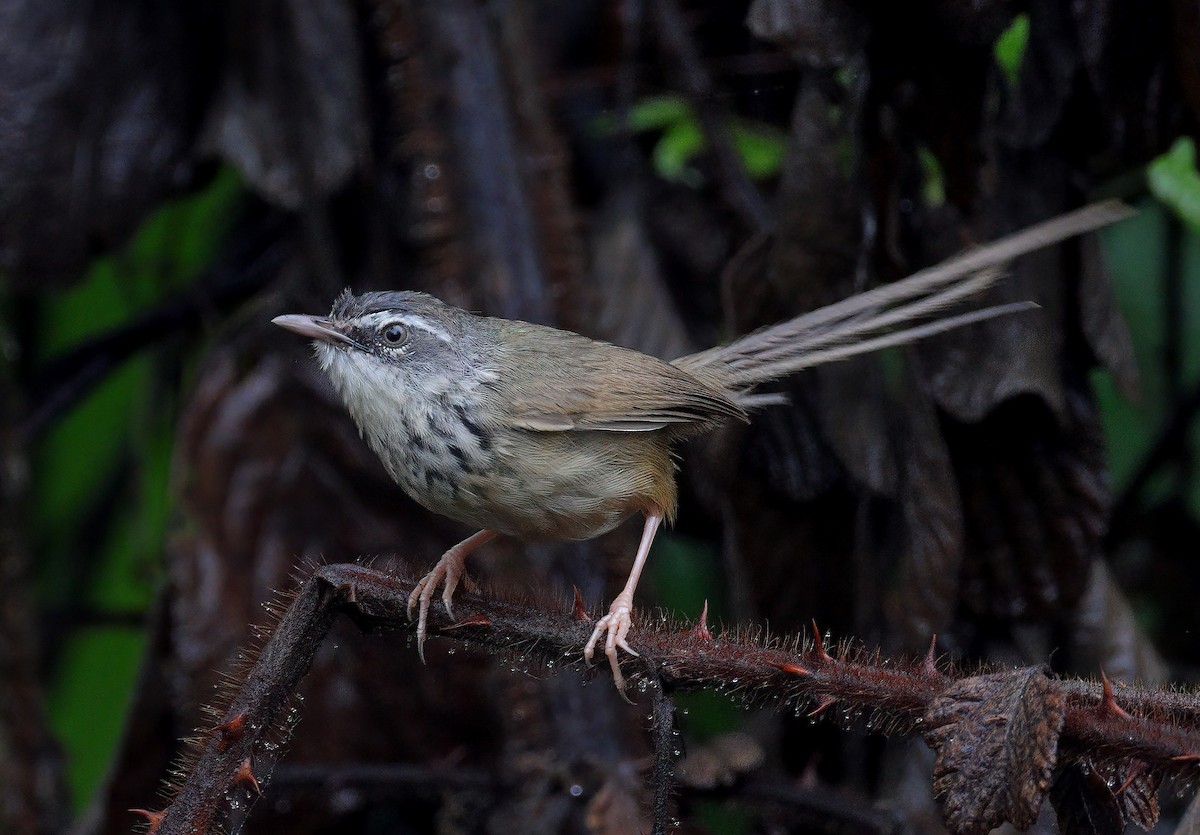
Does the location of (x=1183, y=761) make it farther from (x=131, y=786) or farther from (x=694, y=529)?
(x=131, y=786)

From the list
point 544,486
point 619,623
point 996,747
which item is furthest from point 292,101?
point 996,747

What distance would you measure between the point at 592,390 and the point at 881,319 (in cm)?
67

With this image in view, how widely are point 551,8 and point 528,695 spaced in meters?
2.63

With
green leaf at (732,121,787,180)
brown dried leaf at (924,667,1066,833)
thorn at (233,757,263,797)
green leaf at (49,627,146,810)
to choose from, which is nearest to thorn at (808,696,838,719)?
brown dried leaf at (924,667,1066,833)

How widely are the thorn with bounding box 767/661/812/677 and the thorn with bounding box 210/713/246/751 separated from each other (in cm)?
76

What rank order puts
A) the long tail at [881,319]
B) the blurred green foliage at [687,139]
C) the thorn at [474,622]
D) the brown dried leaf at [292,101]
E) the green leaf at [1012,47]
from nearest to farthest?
the thorn at [474,622] → the long tail at [881,319] → the green leaf at [1012,47] → the brown dried leaf at [292,101] → the blurred green foliage at [687,139]

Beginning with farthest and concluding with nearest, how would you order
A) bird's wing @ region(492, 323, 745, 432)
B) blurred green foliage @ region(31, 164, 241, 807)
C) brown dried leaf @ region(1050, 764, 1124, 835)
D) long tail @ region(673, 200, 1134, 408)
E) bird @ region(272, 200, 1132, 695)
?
blurred green foliage @ region(31, 164, 241, 807), bird's wing @ region(492, 323, 745, 432), bird @ region(272, 200, 1132, 695), long tail @ region(673, 200, 1134, 408), brown dried leaf @ region(1050, 764, 1124, 835)

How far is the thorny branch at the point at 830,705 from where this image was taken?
1.54m

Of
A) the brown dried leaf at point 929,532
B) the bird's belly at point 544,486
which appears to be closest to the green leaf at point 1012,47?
the brown dried leaf at point 929,532

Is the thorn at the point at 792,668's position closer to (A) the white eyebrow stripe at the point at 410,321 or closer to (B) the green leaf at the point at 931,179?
(A) the white eyebrow stripe at the point at 410,321

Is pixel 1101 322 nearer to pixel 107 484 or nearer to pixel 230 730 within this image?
pixel 230 730

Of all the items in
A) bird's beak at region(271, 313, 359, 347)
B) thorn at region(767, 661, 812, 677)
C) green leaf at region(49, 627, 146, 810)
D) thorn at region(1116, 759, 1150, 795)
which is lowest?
green leaf at region(49, 627, 146, 810)

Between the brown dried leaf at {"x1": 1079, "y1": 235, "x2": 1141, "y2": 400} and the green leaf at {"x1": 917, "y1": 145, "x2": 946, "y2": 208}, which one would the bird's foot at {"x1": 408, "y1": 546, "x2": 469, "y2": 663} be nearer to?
the green leaf at {"x1": 917, "y1": 145, "x2": 946, "y2": 208}

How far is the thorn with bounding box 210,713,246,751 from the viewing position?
1693mm
